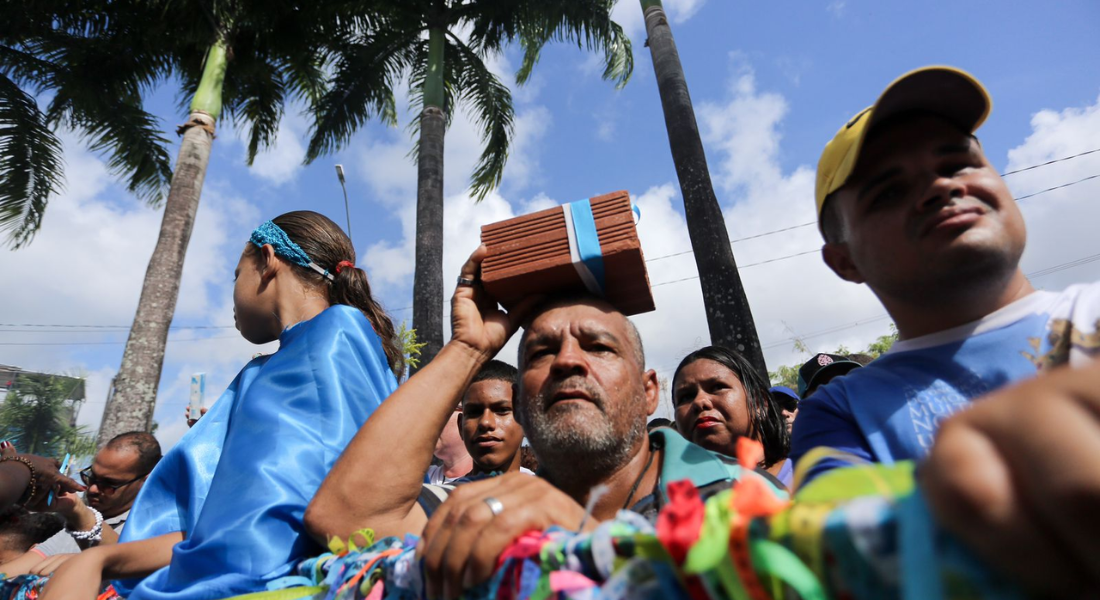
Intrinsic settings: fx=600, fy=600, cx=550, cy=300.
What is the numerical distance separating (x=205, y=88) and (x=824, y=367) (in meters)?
9.19

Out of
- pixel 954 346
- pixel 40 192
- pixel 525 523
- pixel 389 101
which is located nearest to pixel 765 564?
pixel 525 523

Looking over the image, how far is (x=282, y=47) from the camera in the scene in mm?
9953

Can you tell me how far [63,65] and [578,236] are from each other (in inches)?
461

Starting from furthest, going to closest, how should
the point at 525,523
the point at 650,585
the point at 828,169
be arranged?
the point at 828,169, the point at 525,523, the point at 650,585

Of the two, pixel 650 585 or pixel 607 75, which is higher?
pixel 607 75

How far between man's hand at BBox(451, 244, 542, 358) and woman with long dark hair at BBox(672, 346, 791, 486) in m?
1.52

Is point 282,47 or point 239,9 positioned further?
point 282,47

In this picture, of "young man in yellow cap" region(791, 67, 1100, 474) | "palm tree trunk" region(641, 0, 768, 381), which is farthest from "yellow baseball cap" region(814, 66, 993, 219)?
"palm tree trunk" region(641, 0, 768, 381)

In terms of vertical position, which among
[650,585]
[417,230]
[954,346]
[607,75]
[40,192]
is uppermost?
[607,75]

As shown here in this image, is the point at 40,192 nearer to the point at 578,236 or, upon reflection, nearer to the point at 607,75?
the point at 607,75

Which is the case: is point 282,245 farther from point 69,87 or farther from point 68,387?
point 68,387

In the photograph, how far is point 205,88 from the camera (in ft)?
28.8

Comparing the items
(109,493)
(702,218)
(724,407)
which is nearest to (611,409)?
(724,407)

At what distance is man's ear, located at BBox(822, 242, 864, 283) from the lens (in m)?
1.51
